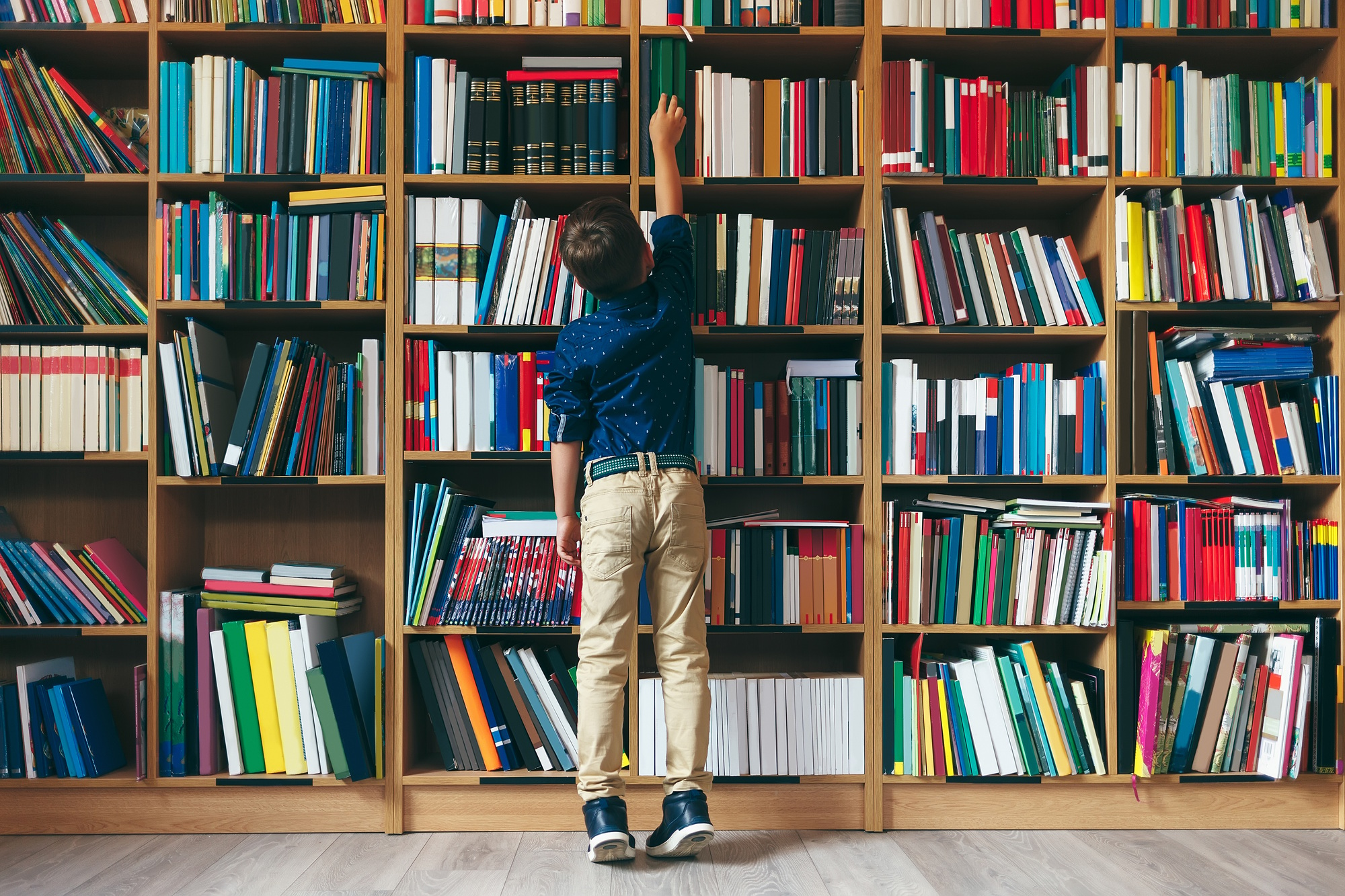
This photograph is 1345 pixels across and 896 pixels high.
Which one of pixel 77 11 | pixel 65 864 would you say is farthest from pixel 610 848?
pixel 77 11

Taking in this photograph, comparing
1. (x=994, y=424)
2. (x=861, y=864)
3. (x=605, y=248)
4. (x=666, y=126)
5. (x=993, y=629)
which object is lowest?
(x=861, y=864)

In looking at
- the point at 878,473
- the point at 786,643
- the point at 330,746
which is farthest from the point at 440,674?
the point at 878,473

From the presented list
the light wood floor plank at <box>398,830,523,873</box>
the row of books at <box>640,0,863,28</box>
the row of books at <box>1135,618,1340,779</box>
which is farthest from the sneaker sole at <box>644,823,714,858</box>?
the row of books at <box>640,0,863,28</box>

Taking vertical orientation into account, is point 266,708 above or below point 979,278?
below

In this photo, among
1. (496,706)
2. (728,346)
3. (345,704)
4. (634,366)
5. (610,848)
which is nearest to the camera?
(610,848)

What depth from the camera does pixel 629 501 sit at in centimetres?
194

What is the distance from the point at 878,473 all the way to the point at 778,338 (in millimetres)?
451

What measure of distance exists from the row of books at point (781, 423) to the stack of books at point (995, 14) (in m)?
0.98

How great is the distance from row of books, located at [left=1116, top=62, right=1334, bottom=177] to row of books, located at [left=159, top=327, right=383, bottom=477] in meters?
2.10

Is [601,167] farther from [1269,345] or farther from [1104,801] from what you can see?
[1104,801]

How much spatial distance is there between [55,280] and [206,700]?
1.17 m

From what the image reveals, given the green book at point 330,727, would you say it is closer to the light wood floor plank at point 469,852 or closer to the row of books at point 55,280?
the light wood floor plank at point 469,852

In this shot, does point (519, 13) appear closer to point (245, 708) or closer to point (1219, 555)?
point (245, 708)

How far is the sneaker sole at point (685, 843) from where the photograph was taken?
1.89 meters
